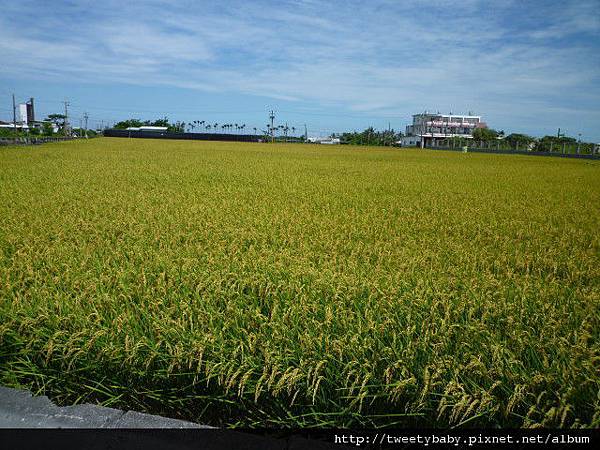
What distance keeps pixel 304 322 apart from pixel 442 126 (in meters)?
120

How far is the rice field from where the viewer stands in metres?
2.13

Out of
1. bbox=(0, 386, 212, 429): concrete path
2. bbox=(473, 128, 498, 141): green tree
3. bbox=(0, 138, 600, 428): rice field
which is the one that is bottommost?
bbox=(0, 386, 212, 429): concrete path

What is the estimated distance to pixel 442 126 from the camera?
114 metres

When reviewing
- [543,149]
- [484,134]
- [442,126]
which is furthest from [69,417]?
[442,126]

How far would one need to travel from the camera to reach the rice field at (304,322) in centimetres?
213

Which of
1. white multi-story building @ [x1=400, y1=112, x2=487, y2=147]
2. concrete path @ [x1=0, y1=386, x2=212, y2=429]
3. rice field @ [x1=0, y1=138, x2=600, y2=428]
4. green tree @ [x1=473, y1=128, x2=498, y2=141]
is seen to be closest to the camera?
concrete path @ [x1=0, y1=386, x2=212, y2=429]

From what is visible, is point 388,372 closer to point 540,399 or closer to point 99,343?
point 540,399

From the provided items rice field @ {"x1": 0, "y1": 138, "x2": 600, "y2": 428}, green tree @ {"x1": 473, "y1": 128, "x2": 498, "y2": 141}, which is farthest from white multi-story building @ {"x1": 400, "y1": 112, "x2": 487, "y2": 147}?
rice field @ {"x1": 0, "y1": 138, "x2": 600, "y2": 428}

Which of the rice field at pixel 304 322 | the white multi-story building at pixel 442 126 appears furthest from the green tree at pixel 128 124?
the rice field at pixel 304 322

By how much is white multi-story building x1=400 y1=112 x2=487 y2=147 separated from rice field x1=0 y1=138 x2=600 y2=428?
106 m

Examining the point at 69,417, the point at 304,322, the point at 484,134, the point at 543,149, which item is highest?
the point at 484,134

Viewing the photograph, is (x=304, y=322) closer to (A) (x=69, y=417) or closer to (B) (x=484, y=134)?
(A) (x=69, y=417)

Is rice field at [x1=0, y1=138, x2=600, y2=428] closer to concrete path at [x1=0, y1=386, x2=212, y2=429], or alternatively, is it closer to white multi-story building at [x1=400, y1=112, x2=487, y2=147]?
concrete path at [x1=0, y1=386, x2=212, y2=429]

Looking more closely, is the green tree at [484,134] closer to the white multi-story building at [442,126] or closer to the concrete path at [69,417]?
the white multi-story building at [442,126]
